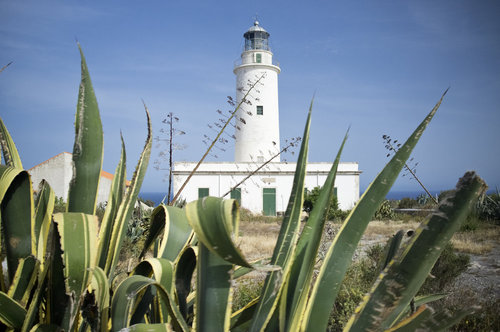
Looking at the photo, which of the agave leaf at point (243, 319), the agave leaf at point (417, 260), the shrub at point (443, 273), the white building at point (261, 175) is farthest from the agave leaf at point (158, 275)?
the white building at point (261, 175)

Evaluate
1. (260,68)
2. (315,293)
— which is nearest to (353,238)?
(315,293)

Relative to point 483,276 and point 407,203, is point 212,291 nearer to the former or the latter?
point 483,276

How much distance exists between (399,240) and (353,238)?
0.81ft

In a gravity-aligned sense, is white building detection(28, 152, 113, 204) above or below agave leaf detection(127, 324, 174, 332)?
above

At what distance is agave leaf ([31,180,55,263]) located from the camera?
1326mm

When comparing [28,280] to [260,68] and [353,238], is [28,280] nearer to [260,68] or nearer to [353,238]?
[353,238]

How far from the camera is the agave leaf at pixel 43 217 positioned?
1.33 metres

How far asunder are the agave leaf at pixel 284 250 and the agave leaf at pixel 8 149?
97 centimetres

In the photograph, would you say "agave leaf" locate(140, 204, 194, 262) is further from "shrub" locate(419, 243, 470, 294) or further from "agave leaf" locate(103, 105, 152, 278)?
"shrub" locate(419, 243, 470, 294)

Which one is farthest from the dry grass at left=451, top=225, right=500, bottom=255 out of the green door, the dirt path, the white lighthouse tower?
the white lighthouse tower

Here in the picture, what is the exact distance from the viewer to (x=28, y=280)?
1210 mm

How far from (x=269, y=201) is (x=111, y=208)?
847 inches

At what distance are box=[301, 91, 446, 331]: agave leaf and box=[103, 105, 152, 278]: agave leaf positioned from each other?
0.60 m

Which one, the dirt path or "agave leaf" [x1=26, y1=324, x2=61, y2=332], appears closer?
"agave leaf" [x1=26, y1=324, x2=61, y2=332]
